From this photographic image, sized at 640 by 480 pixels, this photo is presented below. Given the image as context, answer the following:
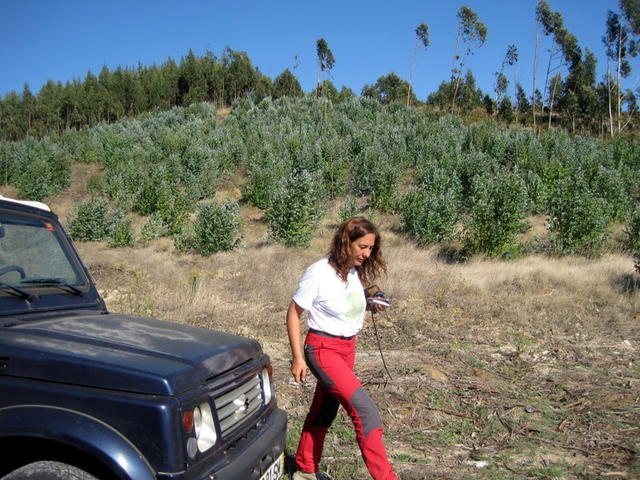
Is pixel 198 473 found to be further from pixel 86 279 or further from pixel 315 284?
pixel 86 279

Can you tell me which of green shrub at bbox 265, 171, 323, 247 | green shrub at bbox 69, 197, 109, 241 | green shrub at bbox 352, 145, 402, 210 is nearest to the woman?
green shrub at bbox 265, 171, 323, 247

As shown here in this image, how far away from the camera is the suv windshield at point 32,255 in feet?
9.87

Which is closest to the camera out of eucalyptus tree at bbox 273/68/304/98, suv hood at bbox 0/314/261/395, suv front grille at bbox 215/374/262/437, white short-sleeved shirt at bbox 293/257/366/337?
suv hood at bbox 0/314/261/395

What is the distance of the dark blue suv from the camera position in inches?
83.6

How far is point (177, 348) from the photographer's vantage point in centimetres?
261

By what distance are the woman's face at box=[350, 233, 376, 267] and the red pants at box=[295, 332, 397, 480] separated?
1.78ft

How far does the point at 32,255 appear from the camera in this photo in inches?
126

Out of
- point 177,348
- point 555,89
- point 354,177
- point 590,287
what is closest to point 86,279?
point 177,348

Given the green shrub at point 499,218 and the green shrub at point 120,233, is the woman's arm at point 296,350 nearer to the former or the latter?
the green shrub at point 499,218

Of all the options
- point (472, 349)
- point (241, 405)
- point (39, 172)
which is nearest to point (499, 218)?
point (472, 349)

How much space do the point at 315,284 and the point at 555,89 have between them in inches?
2136

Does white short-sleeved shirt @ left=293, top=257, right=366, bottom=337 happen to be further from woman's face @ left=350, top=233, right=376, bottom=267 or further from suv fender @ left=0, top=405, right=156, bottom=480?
suv fender @ left=0, top=405, right=156, bottom=480

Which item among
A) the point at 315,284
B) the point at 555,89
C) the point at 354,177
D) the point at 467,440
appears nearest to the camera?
the point at 315,284

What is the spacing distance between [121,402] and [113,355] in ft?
0.86
